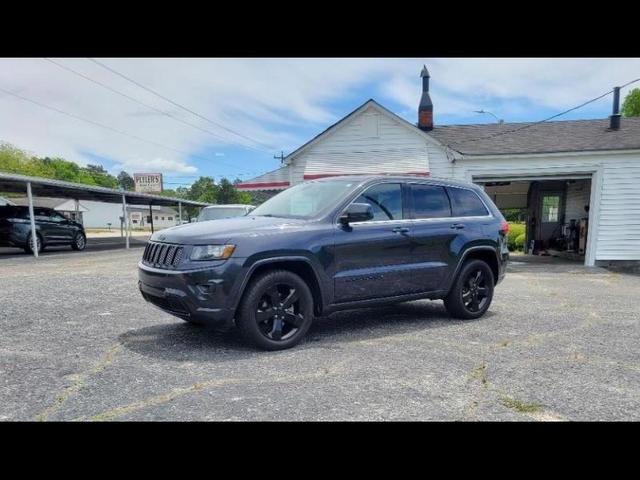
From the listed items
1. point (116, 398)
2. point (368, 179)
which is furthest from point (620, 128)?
point (116, 398)

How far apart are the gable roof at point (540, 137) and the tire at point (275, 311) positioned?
1013 cm

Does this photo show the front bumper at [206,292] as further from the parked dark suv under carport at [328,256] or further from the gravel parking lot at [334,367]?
the gravel parking lot at [334,367]

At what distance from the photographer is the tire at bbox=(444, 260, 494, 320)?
5.69m

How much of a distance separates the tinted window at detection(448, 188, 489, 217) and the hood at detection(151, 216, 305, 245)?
93.5 inches

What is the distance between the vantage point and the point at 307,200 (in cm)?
523

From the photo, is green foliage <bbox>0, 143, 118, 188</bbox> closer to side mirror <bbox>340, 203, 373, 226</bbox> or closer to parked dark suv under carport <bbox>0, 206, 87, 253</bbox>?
parked dark suv under carport <bbox>0, 206, 87, 253</bbox>

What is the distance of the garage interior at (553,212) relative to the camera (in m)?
16.6

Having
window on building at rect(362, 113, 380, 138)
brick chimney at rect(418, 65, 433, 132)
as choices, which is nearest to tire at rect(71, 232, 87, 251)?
window on building at rect(362, 113, 380, 138)

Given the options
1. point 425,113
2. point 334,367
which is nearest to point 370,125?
point 425,113

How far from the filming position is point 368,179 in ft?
17.1

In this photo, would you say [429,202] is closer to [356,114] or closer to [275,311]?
[275,311]

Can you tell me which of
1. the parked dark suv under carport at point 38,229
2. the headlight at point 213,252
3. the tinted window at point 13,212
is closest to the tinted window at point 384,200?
the headlight at point 213,252

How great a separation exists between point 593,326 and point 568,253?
1287 centimetres
